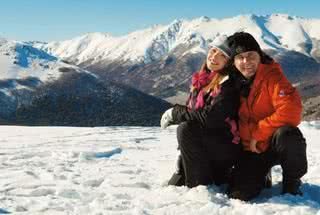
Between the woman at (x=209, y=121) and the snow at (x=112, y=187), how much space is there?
292 mm

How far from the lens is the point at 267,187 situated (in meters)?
6.66

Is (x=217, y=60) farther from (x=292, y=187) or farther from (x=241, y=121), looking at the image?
(x=292, y=187)

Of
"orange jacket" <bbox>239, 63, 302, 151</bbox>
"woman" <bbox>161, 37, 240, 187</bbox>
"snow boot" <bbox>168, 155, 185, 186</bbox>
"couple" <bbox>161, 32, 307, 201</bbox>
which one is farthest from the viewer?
"snow boot" <bbox>168, 155, 185, 186</bbox>

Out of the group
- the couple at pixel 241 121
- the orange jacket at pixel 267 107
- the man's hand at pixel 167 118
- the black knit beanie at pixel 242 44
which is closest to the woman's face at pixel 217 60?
the couple at pixel 241 121

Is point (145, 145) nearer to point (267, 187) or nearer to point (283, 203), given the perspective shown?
point (267, 187)

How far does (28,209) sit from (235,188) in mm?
2292

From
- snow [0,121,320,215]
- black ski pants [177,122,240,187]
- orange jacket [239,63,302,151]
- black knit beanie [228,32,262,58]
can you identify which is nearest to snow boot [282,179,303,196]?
snow [0,121,320,215]

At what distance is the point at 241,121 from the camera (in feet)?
20.4

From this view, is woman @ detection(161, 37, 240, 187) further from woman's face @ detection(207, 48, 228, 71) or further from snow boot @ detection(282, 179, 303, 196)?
snow boot @ detection(282, 179, 303, 196)

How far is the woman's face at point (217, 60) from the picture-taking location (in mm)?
6309

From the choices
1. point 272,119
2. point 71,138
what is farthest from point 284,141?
point 71,138

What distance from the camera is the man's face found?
6.07 meters

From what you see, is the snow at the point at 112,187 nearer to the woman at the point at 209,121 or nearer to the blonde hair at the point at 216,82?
the woman at the point at 209,121

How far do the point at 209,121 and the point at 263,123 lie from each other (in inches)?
23.6
